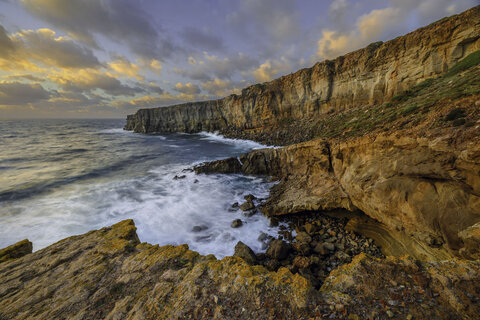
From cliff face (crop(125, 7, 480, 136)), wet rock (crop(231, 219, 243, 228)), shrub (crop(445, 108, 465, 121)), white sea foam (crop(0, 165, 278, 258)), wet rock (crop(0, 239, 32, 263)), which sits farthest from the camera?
cliff face (crop(125, 7, 480, 136))

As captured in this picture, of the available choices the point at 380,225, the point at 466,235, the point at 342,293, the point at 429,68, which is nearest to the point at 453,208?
the point at 466,235

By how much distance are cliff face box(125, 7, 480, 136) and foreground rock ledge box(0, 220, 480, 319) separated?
28092mm

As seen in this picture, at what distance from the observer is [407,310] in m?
2.52

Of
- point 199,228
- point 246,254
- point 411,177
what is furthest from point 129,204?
point 411,177

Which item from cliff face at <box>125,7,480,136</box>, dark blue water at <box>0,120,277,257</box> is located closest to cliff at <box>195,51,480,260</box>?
dark blue water at <box>0,120,277,257</box>

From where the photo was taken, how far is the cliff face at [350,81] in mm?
18266

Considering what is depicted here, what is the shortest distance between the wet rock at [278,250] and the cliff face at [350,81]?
27863mm

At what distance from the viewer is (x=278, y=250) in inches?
295

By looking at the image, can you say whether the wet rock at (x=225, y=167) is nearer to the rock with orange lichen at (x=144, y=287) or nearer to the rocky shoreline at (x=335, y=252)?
the rocky shoreline at (x=335, y=252)

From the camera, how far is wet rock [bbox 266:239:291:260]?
7418 millimetres

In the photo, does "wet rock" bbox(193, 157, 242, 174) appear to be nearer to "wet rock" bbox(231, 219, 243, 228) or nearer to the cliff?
the cliff

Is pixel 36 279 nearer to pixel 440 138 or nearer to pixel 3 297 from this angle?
pixel 3 297

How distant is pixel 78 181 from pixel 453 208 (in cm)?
2781

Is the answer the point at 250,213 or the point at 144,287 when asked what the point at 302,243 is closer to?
the point at 250,213
